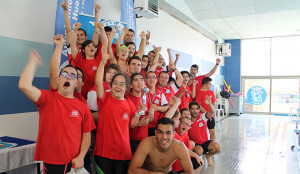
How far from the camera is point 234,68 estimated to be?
13516 millimetres

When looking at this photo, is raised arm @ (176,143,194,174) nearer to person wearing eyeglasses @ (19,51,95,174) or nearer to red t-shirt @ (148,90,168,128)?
red t-shirt @ (148,90,168,128)

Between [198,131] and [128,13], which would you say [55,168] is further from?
[128,13]

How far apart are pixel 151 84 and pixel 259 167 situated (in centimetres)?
262

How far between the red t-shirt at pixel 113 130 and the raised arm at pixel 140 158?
73 mm

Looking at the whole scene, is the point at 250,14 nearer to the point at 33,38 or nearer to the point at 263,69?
the point at 263,69

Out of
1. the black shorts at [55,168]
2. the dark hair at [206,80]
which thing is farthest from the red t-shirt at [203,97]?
the black shorts at [55,168]

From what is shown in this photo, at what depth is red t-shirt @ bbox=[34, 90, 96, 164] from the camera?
196 centimetres

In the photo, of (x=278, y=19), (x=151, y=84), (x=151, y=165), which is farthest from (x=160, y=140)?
(x=278, y=19)

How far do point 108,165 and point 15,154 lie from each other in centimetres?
98

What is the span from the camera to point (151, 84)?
126 inches

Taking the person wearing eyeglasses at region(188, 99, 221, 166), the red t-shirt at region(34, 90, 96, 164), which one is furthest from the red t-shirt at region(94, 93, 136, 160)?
the person wearing eyeglasses at region(188, 99, 221, 166)

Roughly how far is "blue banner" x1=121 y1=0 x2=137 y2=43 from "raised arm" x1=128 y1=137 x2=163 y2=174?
2.74 meters

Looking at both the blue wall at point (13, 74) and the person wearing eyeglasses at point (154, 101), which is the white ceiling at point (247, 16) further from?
the blue wall at point (13, 74)

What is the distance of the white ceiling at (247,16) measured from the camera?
789 cm
